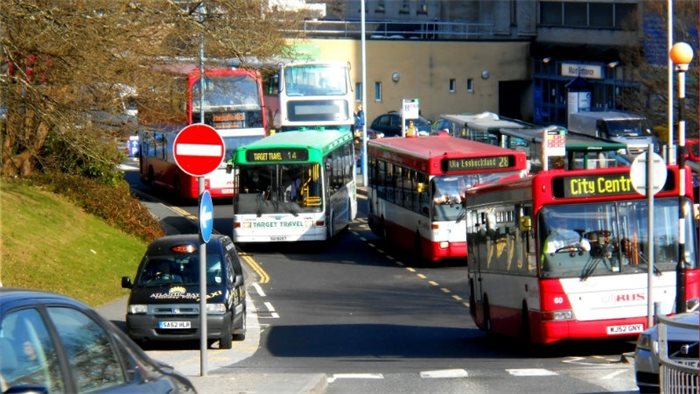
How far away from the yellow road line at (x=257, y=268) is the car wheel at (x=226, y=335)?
10.2 meters

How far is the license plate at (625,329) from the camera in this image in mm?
16406

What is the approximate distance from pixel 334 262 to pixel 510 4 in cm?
4313

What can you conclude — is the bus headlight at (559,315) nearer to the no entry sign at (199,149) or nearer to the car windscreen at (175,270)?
the no entry sign at (199,149)

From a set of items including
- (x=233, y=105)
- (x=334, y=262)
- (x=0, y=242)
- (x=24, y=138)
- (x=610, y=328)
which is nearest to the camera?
(x=610, y=328)

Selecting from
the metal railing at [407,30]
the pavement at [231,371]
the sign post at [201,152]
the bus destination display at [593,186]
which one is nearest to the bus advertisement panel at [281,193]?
the pavement at [231,371]

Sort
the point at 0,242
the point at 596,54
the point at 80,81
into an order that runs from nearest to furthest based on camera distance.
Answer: the point at 80,81 < the point at 0,242 < the point at 596,54

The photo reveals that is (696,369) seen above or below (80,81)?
below

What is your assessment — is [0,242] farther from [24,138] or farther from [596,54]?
[596,54]

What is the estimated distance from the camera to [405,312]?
24.2 m

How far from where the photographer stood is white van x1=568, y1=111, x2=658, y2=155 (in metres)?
45.3

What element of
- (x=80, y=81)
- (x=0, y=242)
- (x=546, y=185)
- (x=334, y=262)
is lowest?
(x=334, y=262)

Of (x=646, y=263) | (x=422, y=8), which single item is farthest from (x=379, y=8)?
(x=646, y=263)

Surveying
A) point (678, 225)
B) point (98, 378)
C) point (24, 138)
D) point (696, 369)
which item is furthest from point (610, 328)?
point (24, 138)

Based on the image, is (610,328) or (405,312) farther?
(405,312)
